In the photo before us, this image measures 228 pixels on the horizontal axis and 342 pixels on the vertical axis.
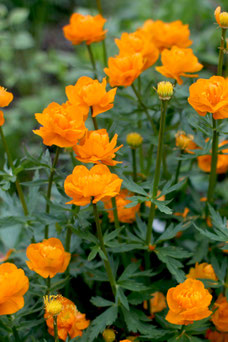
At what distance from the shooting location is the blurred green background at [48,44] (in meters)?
2.70

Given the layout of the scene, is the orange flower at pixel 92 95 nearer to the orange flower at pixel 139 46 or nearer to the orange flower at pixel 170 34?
the orange flower at pixel 139 46

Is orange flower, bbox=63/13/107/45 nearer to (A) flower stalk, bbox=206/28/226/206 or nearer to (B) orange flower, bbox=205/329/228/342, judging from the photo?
(A) flower stalk, bbox=206/28/226/206

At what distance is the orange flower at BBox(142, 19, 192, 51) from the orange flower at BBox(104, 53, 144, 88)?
26 cm

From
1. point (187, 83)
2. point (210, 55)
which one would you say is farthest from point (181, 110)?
point (210, 55)

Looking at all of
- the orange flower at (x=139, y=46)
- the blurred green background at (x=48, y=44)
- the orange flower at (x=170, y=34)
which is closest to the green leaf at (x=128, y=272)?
the orange flower at (x=139, y=46)

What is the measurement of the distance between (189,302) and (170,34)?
754 millimetres

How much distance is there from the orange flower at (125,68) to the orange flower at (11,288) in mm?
480

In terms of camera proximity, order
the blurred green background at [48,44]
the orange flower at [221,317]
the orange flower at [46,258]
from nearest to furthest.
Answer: the orange flower at [46,258] < the orange flower at [221,317] < the blurred green background at [48,44]

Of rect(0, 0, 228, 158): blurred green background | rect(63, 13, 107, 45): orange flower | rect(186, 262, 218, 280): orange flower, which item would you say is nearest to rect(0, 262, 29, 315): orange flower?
rect(186, 262, 218, 280): orange flower

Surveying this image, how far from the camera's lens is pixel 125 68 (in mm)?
1096

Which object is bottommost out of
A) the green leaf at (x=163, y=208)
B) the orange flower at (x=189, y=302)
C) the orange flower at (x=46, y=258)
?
the orange flower at (x=189, y=302)

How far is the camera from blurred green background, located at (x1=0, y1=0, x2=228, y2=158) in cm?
270

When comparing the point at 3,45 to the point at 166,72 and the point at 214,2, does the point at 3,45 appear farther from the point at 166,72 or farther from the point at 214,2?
the point at 166,72

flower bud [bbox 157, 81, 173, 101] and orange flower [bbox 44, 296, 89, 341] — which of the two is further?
orange flower [bbox 44, 296, 89, 341]
